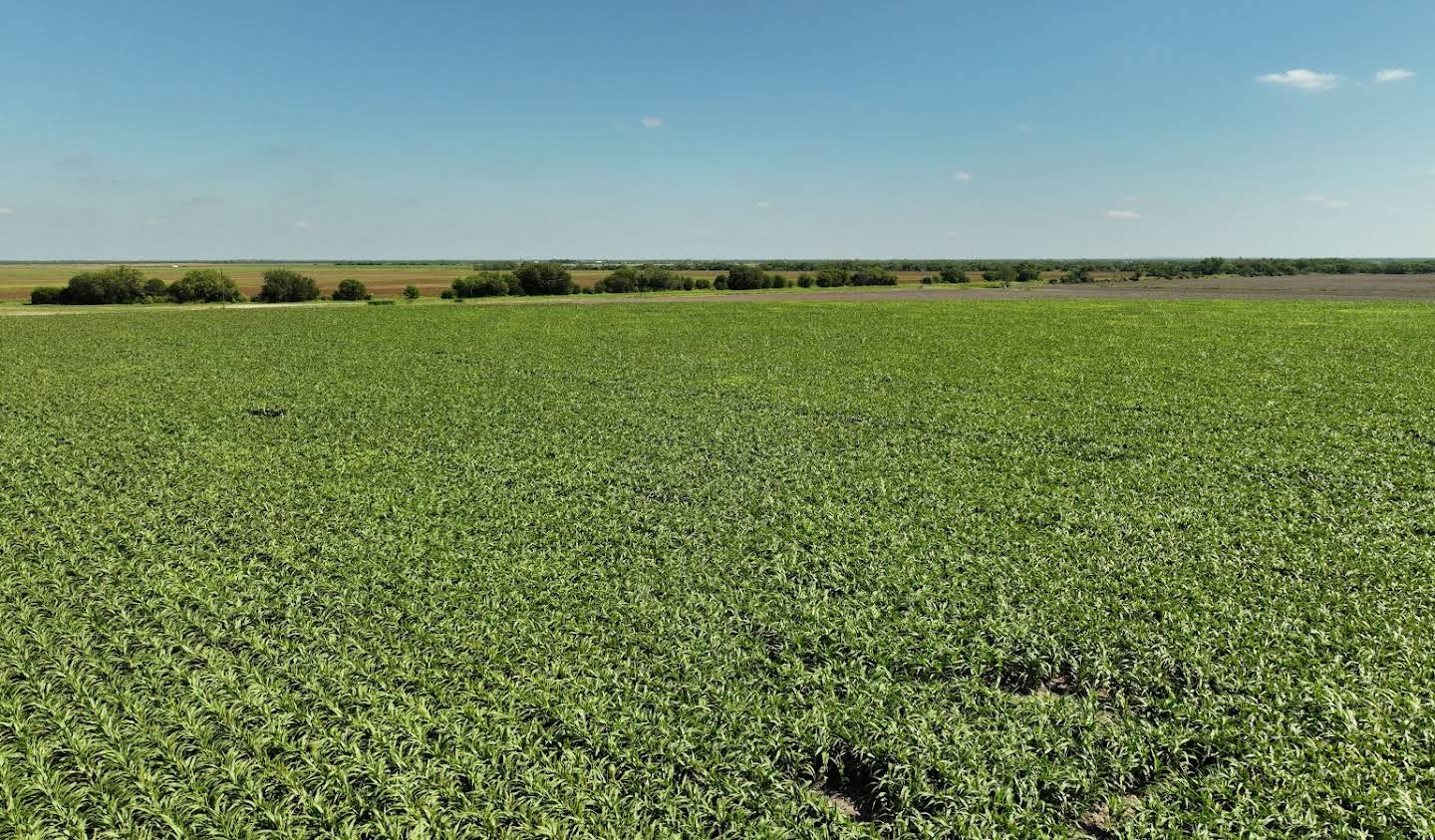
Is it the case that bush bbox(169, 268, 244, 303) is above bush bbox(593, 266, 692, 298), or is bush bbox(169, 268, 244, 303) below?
below

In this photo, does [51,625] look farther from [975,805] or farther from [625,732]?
[975,805]

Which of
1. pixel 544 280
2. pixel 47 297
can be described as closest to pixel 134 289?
pixel 47 297

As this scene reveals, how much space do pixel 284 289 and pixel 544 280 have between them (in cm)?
3141

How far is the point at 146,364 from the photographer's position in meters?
24.9

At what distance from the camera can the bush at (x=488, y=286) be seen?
89438 mm

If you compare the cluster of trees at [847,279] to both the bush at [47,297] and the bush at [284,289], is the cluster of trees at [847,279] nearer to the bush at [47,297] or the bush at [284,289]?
the bush at [284,289]

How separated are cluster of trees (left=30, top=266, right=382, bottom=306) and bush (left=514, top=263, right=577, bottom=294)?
56.7ft

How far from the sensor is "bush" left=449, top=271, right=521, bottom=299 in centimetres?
8944

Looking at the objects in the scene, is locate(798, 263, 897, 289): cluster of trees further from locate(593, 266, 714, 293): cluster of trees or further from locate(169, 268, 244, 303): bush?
locate(169, 268, 244, 303): bush

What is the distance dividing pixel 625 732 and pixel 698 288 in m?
96.7

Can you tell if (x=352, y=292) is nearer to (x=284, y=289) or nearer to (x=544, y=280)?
(x=284, y=289)

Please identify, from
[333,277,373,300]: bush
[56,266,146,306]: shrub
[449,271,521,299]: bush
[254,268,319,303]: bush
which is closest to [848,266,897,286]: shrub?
[449,271,521,299]: bush

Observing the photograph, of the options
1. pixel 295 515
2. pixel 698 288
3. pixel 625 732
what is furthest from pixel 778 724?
pixel 698 288

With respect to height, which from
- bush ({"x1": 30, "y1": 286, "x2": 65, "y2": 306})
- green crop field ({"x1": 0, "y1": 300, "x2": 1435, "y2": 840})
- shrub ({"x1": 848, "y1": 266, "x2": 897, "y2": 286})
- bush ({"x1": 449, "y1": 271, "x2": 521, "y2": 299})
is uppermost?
shrub ({"x1": 848, "y1": 266, "x2": 897, "y2": 286})
